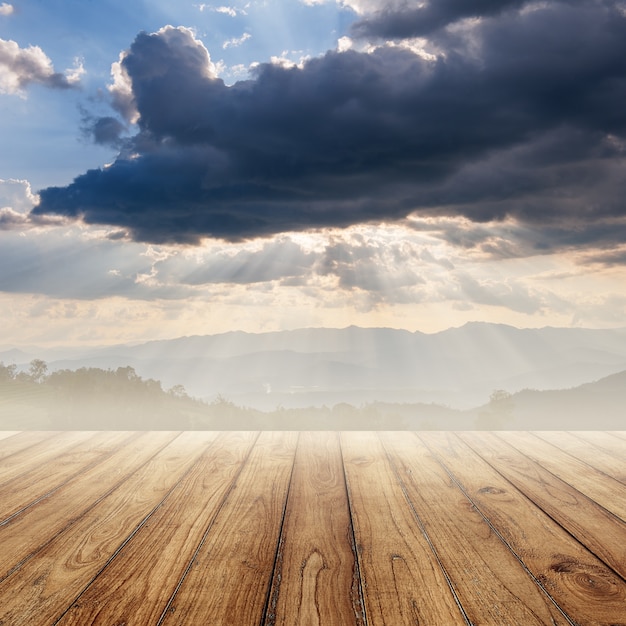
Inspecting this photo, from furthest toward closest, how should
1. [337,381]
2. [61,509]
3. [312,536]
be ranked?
[337,381] < [61,509] < [312,536]

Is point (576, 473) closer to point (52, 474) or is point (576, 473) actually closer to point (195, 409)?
point (52, 474)

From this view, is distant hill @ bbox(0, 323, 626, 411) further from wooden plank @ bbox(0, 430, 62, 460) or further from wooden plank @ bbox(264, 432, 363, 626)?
wooden plank @ bbox(264, 432, 363, 626)

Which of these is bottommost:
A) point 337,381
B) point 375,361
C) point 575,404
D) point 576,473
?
point 337,381

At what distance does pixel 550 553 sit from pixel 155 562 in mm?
1198

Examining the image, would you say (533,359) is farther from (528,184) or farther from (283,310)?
(528,184)

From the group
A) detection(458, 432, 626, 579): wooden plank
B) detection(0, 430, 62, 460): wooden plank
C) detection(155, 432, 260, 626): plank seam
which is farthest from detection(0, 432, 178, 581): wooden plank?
detection(458, 432, 626, 579): wooden plank

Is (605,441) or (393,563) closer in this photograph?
(393,563)

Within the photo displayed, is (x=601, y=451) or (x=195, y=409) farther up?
(x=601, y=451)

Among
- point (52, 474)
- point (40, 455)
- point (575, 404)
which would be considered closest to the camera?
point (52, 474)

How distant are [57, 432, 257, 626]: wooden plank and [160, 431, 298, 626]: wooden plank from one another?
0.04m

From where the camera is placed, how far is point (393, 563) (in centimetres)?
147

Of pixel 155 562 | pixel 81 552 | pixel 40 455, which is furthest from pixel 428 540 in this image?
pixel 40 455

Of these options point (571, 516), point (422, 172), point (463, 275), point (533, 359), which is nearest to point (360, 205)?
point (422, 172)

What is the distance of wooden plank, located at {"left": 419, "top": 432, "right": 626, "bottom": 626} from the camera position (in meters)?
1.24
